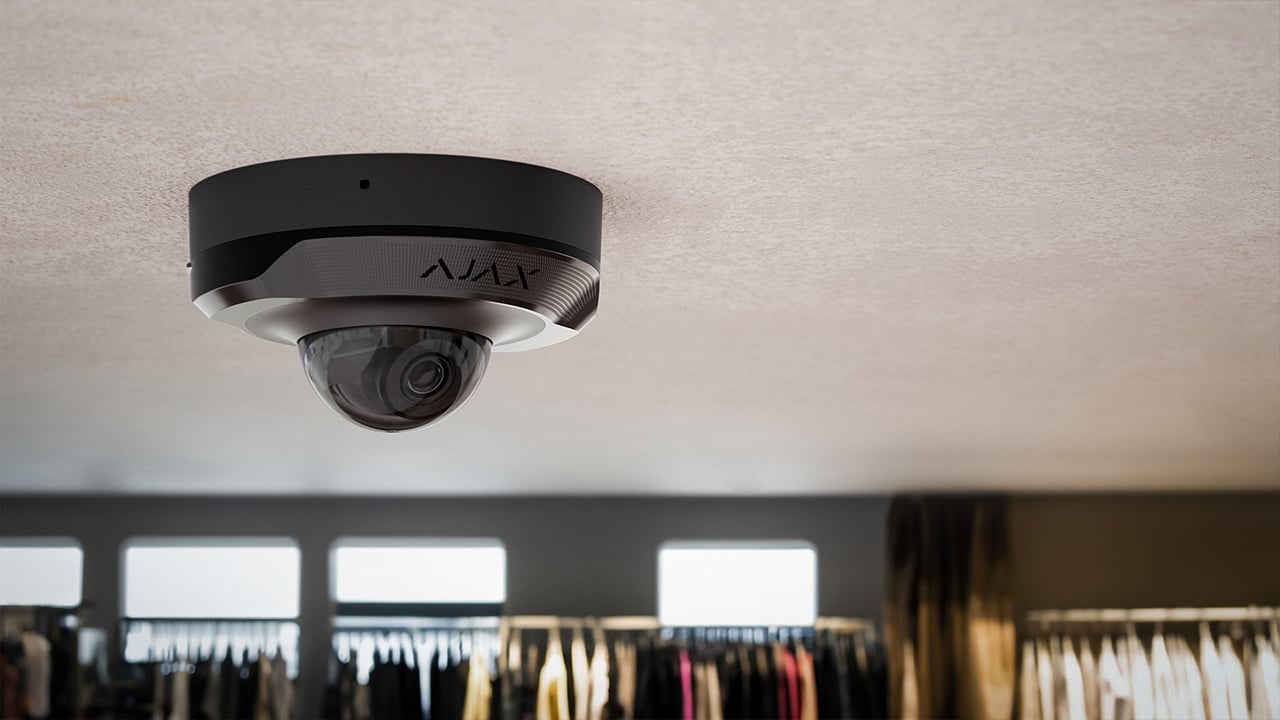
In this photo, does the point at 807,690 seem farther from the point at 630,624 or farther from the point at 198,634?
the point at 198,634

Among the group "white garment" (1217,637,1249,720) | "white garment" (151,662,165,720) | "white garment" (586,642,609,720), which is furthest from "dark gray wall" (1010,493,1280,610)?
"white garment" (151,662,165,720)

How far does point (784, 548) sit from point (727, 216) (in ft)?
16.5

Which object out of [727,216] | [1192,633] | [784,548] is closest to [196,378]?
[727,216]

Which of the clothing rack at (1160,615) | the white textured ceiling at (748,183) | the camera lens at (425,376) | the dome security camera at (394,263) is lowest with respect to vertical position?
the clothing rack at (1160,615)

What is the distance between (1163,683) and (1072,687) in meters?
0.38

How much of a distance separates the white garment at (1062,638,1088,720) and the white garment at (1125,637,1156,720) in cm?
22

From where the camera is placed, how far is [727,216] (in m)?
1.78

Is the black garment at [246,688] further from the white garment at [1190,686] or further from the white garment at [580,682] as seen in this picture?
the white garment at [1190,686]

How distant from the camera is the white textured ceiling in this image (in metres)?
1.19

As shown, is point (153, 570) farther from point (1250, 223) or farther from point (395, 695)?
point (1250, 223)

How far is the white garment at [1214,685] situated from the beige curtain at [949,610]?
2.67 ft

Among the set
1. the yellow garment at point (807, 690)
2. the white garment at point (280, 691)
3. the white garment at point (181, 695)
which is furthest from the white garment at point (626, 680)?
the white garment at point (181, 695)

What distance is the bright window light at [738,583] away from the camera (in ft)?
21.7

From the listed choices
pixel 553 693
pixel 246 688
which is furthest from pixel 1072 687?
pixel 246 688
